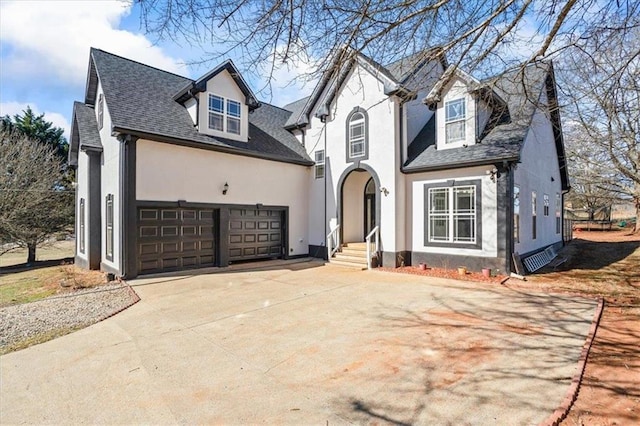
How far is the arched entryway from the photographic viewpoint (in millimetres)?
13727

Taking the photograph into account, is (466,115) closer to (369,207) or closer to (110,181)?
(369,207)

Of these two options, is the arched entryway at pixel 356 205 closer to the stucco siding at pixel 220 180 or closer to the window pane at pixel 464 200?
Result: the stucco siding at pixel 220 180

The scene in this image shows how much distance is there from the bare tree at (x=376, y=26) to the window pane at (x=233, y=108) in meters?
8.50

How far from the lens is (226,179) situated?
39.2 ft

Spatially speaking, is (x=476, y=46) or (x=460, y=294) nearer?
(x=476, y=46)

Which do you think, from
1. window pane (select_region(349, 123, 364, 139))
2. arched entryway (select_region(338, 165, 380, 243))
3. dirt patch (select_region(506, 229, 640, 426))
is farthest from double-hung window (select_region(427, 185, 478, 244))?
window pane (select_region(349, 123, 364, 139))

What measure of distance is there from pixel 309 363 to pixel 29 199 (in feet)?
65.7

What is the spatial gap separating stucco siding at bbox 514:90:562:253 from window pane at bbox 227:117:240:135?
9.88 metres

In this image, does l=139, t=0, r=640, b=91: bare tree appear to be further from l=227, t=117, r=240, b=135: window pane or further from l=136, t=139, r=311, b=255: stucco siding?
l=227, t=117, r=240, b=135: window pane

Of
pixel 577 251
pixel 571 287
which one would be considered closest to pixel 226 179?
pixel 571 287

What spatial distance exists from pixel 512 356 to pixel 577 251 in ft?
51.6

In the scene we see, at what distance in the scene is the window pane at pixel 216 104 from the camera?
472 inches

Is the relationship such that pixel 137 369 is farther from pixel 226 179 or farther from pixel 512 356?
pixel 226 179

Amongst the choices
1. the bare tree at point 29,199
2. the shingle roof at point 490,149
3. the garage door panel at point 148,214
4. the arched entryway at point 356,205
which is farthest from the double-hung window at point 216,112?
the bare tree at point 29,199
